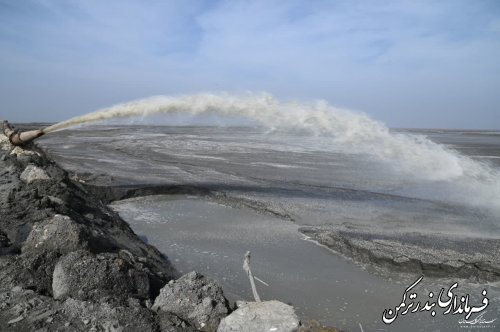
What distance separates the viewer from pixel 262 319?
4293 mm

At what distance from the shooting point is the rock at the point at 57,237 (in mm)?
5766

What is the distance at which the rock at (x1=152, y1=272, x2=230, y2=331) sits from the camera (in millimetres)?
4613

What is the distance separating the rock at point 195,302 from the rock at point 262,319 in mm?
285

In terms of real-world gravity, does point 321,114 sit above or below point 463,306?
above

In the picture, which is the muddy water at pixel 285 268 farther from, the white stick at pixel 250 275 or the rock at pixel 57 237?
the rock at pixel 57 237

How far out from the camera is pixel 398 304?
6195mm

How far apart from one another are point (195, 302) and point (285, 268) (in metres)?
3.18

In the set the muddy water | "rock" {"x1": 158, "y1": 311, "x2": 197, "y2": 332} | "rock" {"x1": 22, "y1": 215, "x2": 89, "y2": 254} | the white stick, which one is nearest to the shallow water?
the muddy water

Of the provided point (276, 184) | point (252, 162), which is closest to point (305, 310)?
point (276, 184)

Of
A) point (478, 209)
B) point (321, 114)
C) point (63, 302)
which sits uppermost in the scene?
point (321, 114)

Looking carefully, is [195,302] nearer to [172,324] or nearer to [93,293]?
[172,324]

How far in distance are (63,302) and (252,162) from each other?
65.5 ft

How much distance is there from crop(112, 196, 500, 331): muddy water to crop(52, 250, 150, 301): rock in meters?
1.71

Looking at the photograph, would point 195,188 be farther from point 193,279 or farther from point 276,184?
point 193,279
